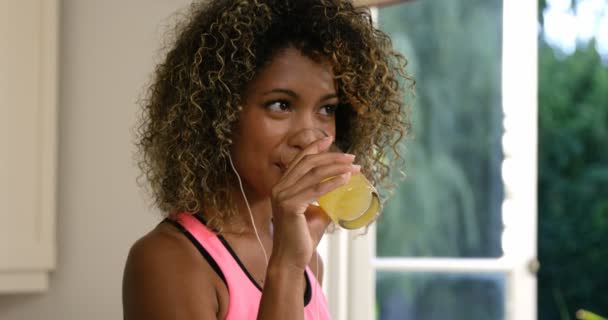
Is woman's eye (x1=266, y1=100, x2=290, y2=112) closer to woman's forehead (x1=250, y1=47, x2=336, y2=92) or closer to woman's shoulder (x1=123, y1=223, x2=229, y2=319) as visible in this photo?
woman's forehead (x1=250, y1=47, x2=336, y2=92)

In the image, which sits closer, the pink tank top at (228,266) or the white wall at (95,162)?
the pink tank top at (228,266)

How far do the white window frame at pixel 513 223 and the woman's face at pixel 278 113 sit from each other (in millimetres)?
1061

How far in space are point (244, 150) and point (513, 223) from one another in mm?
1333

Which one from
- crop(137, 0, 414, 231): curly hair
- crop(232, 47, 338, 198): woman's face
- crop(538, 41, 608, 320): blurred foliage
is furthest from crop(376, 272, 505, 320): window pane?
crop(538, 41, 608, 320): blurred foliage

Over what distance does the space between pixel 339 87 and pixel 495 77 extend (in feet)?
4.06

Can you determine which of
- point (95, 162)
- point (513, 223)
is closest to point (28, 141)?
point (95, 162)

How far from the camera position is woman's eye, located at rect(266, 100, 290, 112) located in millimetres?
1107

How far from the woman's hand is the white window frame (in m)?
1.10

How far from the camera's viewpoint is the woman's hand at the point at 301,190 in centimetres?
103

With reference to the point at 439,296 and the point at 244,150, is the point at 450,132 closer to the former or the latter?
the point at 439,296

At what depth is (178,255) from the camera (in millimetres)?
1106

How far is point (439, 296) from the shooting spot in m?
2.31

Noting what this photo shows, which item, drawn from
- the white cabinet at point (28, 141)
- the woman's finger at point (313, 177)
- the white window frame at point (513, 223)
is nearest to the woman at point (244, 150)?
the woman's finger at point (313, 177)

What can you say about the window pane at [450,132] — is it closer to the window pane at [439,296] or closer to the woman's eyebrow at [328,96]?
the window pane at [439,296]
